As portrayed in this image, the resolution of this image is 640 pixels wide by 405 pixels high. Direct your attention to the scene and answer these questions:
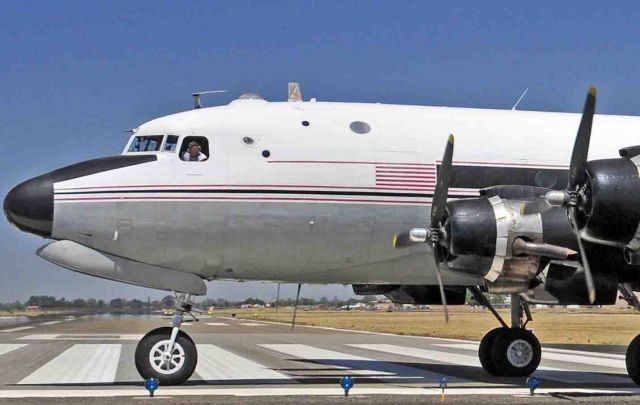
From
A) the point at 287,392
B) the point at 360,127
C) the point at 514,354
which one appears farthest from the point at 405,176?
the point at 514,354

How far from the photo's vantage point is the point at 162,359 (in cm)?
1503

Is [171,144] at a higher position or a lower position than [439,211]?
higher

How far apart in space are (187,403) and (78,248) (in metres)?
3.98

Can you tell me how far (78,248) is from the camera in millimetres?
15117

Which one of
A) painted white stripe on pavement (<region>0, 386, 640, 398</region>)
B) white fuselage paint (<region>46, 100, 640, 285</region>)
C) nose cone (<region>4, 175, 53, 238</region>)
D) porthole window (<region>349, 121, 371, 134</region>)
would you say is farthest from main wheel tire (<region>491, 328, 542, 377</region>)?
nose cone (<region>4, 175, 53, 238</region>)

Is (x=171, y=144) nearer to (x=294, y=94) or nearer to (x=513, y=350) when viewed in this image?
(x=294, y=94)

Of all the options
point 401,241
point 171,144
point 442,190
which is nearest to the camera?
point 442,190

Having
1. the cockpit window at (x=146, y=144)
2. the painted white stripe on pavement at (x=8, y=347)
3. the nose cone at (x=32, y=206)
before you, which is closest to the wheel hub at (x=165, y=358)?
the nose cone at (x=32, y=206)

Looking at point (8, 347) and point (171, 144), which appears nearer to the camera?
point (171, 144)

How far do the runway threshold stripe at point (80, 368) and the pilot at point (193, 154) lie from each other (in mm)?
4512

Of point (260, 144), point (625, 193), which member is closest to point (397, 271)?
point (260, 144)

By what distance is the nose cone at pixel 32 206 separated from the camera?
14.7 meters

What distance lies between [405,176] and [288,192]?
2.12 meters

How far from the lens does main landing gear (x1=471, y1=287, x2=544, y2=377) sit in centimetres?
1839
